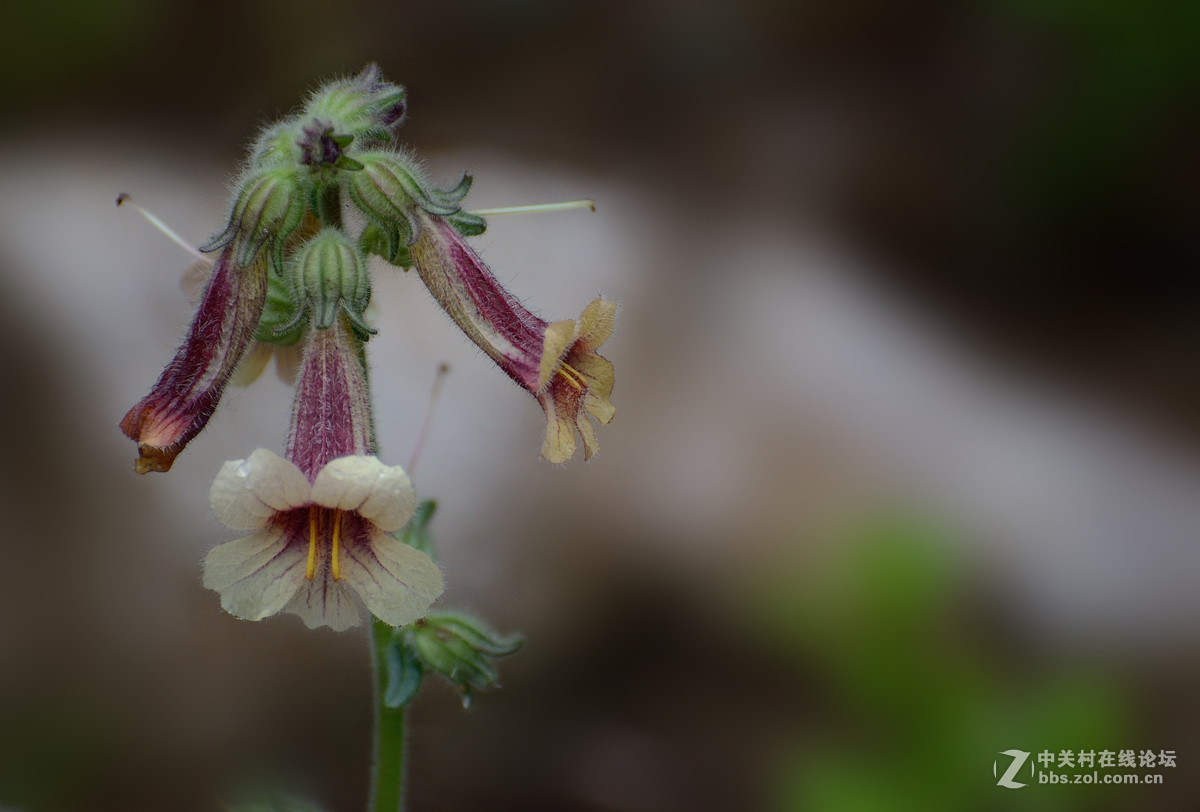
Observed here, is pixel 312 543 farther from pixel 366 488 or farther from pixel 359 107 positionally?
pixel 359 107

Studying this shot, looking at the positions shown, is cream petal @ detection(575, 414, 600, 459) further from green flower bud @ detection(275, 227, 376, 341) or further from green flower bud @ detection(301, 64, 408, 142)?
green flower bud @ detection(301, 64, 408, 142)

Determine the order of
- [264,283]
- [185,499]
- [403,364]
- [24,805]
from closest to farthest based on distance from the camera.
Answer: [264,283], [24,805], [185,499], [403,364]

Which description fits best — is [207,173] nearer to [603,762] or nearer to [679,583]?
[679,583]

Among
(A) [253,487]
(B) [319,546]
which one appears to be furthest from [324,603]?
(A) [253,487]

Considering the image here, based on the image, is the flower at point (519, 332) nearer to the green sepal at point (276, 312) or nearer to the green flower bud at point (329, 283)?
the green flower bud at point (329, 283)

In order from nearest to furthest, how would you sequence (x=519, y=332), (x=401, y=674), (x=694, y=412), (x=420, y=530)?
(x=519, y=332) → (x=401, y=674) → (x=420, y=530) → (x=694, y=412)

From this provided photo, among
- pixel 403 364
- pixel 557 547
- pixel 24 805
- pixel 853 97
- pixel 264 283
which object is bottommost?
pixel 24 805

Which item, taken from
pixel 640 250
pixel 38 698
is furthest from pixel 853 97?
pixel 38 698
